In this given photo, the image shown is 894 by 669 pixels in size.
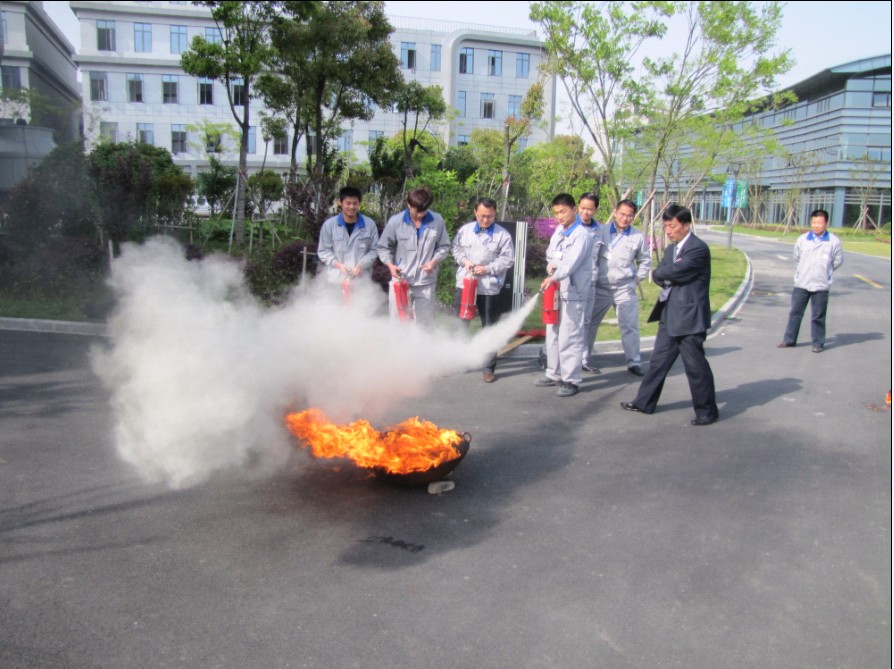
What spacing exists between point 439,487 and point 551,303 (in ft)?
9.87

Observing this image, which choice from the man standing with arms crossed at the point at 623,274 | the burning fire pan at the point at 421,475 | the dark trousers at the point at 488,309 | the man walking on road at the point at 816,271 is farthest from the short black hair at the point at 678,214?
the man walking on road at the point at 816,271

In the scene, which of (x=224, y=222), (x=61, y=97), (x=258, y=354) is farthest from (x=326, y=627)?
(x=61, y=97)

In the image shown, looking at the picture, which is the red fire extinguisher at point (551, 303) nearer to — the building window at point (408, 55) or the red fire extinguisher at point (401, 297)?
the red fire extinguisher at point (401, 297)

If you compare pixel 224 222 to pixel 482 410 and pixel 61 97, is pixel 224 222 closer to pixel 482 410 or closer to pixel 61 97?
pixel 61 97

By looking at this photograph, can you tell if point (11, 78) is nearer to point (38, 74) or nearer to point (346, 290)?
point (38, 74)

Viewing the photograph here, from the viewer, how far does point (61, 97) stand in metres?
25.5

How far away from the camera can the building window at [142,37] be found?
1574cm

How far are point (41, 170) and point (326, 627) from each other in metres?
11.5

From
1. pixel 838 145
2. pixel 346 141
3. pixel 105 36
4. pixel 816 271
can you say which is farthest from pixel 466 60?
pixel 838 145

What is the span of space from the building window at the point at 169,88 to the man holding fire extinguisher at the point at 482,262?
59.8ft

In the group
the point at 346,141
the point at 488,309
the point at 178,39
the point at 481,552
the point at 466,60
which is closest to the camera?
the point at 481,552

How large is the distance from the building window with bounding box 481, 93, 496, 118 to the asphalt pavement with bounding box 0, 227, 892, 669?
1946 centimetres

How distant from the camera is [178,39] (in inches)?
555

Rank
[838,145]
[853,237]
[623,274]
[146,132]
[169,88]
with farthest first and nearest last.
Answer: [838,145], [853,237], [146,132], [169,88], [623,274]
